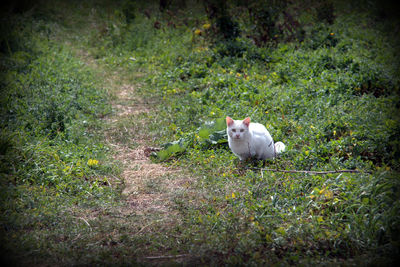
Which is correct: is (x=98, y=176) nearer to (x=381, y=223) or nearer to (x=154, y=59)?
(x=381, y=223)

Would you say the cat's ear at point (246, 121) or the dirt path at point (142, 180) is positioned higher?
the cat's ear at point (246, 121)

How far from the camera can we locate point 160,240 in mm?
3691

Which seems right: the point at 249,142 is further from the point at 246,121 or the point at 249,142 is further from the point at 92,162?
the point at 92,162

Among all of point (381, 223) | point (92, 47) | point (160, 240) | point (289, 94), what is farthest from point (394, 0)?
point (160, 240)

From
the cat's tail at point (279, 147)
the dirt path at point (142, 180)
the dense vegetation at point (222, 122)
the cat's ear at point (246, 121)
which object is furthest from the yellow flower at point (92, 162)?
the cat's tail at point (279, 147)

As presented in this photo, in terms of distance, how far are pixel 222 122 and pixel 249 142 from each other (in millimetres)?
826

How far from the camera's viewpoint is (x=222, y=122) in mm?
5820

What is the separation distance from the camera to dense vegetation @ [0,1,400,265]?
3.51 meters

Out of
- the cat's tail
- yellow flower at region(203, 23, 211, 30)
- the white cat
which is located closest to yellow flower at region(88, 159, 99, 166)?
the white cat

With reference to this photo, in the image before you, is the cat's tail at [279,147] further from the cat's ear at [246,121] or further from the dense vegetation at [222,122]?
the cat's ear at [246,121]

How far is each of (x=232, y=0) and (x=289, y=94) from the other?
12.5 ft

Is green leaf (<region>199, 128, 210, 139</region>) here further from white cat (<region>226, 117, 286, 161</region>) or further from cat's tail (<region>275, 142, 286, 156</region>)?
cat's tail (<region>275, 142, 286, 156</region>)

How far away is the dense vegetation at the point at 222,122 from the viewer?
351cm

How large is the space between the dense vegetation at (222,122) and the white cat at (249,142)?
0.20 m
